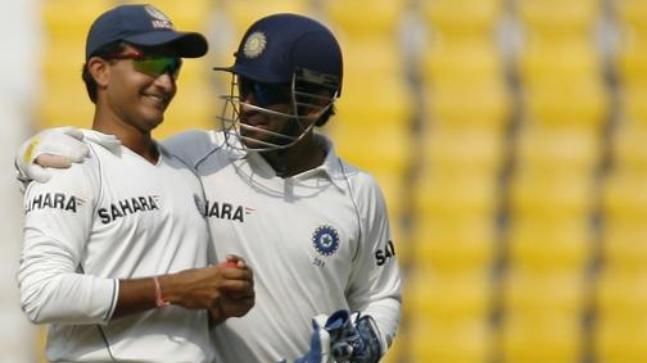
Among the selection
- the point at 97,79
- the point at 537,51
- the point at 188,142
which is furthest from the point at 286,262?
the point at 537,51

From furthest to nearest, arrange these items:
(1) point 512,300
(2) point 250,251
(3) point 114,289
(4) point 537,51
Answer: (4) point 537,51
(1) point 512,300
(2) point 250,251
(3) point 114,289

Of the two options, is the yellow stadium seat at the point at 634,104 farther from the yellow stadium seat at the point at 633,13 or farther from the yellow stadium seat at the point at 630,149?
the yellow stadium seat at the point at 633,13

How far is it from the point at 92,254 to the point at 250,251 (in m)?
0.42

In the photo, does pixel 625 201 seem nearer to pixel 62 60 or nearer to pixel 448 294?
pixel 448 294

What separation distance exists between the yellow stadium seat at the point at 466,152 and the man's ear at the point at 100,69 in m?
3.80

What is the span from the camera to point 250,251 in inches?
131

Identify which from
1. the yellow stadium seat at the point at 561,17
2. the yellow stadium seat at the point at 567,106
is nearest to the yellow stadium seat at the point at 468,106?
the yellow stadium seat at the point at 567,106

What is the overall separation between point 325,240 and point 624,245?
369 cm

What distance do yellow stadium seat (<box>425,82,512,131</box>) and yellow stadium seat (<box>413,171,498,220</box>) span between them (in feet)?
0.72

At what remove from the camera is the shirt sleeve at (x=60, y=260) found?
2906mm

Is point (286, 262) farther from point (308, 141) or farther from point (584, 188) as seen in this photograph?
point (584, 188)

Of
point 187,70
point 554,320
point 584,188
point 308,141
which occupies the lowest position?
point 554,320

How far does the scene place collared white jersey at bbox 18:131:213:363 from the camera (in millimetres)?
2922

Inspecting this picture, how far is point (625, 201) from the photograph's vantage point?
272 inches
